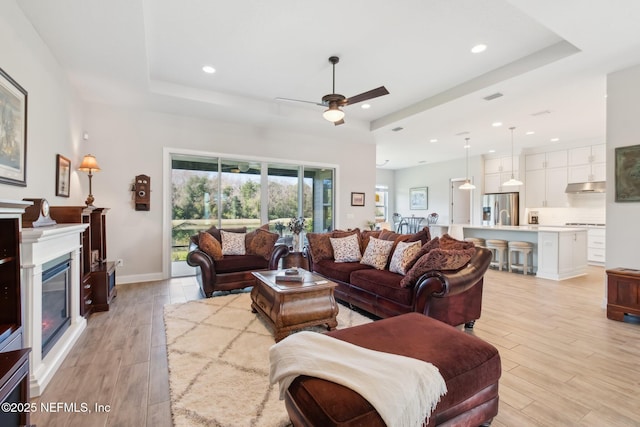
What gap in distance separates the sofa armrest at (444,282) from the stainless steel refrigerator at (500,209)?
6701 mm

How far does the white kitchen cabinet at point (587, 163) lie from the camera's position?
278 inches

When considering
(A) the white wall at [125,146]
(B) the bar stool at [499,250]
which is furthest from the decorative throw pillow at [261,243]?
(B) the bar stool at [499,250]

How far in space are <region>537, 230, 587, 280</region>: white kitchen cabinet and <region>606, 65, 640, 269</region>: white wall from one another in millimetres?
1693

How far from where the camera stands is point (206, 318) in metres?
3.27

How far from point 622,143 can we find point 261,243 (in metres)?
4.83

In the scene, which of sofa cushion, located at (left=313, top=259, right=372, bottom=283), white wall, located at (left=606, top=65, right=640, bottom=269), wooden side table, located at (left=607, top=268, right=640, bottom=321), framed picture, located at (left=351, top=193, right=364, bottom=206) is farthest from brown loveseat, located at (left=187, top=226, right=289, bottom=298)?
white wall, located at (left=606, top=65, right=640, bottom=269)

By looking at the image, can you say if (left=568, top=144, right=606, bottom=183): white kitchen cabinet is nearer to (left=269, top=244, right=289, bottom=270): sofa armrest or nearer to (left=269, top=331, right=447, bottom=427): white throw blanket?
(left=269, top=244, right=289, bottom=270): sofa armrest

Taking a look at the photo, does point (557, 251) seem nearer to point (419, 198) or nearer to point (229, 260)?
point (229, 260)

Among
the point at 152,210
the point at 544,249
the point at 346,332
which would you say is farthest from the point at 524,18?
the point at 152,210

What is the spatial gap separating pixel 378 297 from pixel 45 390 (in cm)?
274

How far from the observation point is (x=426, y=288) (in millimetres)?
2705

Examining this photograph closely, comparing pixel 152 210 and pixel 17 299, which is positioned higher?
pixel 152 210

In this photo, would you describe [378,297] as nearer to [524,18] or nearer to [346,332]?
[346,332]

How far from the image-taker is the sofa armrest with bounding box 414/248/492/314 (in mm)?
2641
